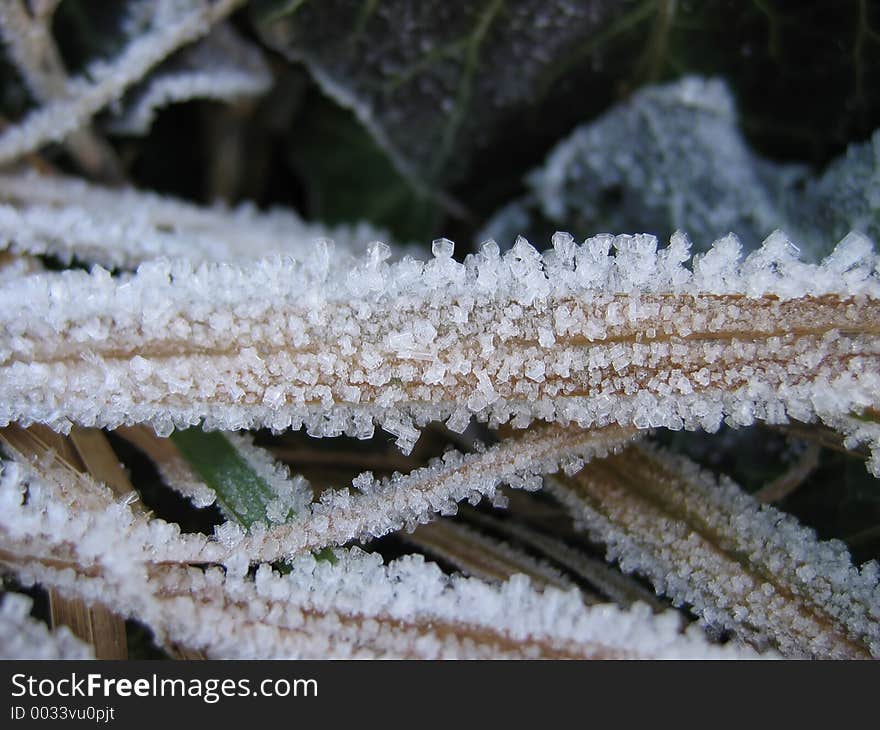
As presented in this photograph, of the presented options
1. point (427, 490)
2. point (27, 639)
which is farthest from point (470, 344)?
point (27, 639)

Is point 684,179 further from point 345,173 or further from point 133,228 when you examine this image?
point 133,228

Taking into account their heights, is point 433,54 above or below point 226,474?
above

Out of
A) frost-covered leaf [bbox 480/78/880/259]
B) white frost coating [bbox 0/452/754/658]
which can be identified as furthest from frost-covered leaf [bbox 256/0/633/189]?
white frost coating [bbox 0/452/754/658]

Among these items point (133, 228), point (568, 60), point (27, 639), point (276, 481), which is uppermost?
point (568, 60)

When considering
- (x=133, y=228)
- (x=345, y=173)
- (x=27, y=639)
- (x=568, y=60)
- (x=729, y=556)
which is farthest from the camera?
(x=345, y=173)

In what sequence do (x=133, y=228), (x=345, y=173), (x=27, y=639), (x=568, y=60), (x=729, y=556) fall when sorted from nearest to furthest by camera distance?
(x=27, y=639) < (x=729, y=556) < (x=133, y=228) < (x=568, y=60) < (x=345, y=173)

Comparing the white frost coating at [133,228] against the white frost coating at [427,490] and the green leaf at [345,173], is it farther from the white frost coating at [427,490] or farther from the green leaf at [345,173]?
the white frost coating at [427,490]

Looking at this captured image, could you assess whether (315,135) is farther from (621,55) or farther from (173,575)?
(173,575)
